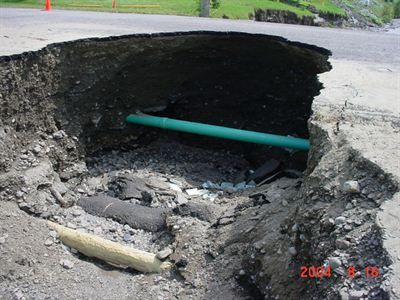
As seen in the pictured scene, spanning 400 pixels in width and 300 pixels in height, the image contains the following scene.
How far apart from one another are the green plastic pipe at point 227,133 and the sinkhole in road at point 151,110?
37 cm

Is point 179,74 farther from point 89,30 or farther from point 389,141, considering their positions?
point 389,141

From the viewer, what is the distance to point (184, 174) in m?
6.31

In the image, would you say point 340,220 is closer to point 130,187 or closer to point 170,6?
point 130,187

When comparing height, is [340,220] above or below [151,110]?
above

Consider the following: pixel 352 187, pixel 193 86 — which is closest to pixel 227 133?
pixel 193 86

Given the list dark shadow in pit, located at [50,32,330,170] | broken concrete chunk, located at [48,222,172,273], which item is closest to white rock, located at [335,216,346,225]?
broken concrete chunk, located at [48,222,172,273]

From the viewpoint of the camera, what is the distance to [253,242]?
153 inches

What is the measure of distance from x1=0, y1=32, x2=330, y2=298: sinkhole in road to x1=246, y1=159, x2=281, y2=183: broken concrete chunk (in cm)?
18

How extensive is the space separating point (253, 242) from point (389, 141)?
1.35 m

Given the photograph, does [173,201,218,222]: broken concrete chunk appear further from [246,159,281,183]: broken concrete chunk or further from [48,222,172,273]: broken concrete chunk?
[246,159,281,183]: broken concrete chunk

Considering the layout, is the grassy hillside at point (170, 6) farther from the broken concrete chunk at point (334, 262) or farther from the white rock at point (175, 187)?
the broken concrete chunk at point (334, 262)

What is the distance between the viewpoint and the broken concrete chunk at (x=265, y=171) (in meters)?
6.01

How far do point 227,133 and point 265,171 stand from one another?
2.41 feet

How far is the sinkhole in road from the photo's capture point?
16.2ft
